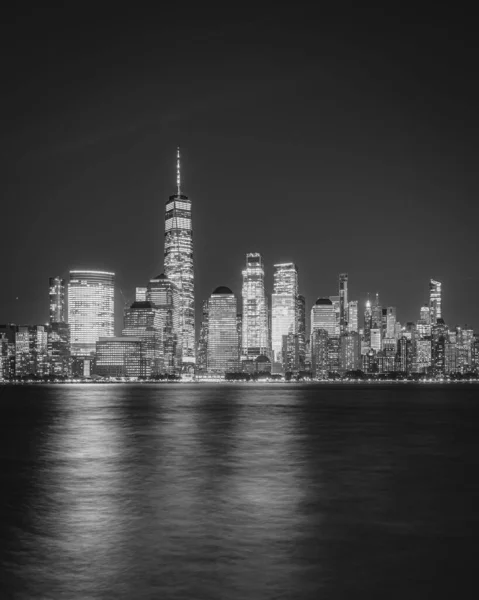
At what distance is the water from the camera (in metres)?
18.6

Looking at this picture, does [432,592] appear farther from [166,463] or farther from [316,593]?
[166,463]

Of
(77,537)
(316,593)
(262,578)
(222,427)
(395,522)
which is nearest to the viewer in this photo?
(316,593)

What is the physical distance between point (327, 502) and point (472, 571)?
11.6 meters

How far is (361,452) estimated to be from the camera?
52.2 m

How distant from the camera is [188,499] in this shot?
1258 inches

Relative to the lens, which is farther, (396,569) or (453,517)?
(453,517)

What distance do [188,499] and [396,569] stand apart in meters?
13.8

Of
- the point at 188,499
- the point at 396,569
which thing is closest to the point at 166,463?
the point at 188,499

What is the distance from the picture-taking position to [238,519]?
87.2ft

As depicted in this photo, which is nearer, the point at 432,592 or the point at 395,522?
the point at 432,592

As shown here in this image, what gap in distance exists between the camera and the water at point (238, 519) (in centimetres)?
1861

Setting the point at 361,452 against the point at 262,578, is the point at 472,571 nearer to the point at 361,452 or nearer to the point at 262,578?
the point at 262,578

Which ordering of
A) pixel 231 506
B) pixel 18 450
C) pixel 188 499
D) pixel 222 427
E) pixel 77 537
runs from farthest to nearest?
pixel 222 427
pixel 18 450
pixel 188 499
pixel 231 506
pixel 77 537

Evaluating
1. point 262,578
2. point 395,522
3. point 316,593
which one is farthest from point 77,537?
point 395,522
